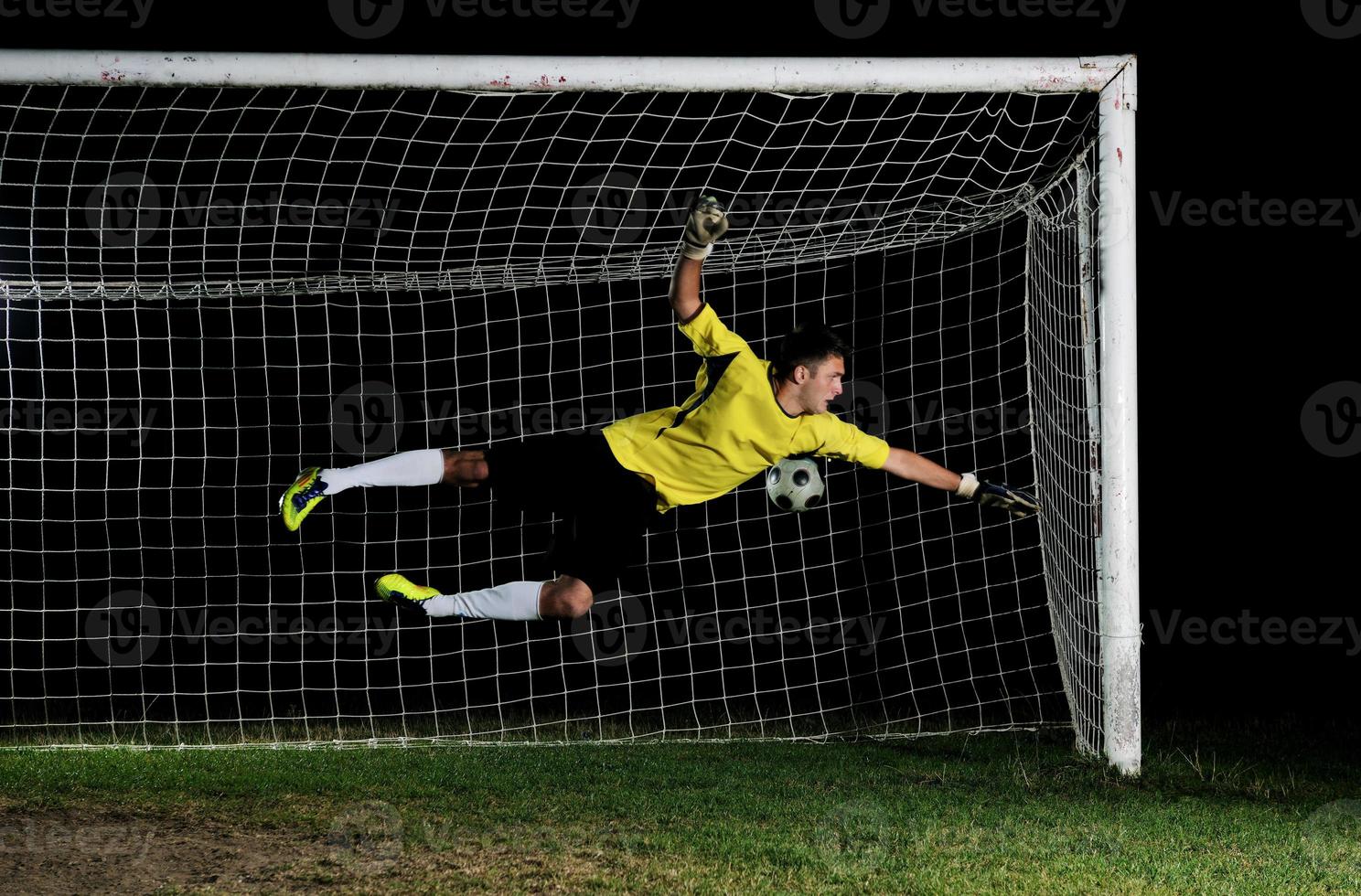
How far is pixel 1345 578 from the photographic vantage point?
908 cm

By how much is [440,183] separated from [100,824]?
5.75 m

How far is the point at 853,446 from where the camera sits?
485 centimetres

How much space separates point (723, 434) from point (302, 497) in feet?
5.20

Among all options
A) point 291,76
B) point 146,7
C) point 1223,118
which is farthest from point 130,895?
point 1223,118

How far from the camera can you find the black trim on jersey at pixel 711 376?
454cm

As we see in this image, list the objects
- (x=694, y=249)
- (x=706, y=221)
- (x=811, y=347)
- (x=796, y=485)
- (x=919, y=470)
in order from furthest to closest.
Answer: (x=919, y=470) < (x=796, y=485) < (x=811, y=347) < (x=694, y=249) < (x=706, y=221)

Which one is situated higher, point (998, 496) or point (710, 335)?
point (710, 335)

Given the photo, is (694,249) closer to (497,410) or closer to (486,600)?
(486,600)

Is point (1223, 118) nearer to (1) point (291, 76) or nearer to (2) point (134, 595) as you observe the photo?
(1) point (291, 76)

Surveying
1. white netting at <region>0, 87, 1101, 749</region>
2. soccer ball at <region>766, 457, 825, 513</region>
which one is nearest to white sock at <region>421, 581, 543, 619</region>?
soccer ball at <region>766, 457, 825, 513</region>

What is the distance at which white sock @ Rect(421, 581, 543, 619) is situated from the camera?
4586mm

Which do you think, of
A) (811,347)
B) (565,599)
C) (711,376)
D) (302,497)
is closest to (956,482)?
(811,347)

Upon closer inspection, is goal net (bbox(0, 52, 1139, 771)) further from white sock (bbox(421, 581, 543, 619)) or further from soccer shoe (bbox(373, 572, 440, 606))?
soccer shoe (bbox(373, 572, 440, 606))

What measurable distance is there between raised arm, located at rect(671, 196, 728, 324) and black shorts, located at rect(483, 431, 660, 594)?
70 centimetres
